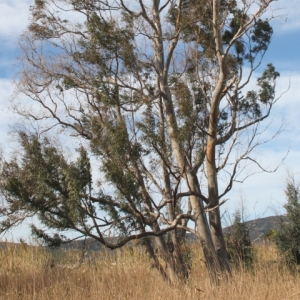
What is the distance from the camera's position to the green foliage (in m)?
12.2

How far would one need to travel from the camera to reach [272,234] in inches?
532

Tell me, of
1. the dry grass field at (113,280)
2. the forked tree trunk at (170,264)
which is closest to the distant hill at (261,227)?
the dry grass field at (113,280)

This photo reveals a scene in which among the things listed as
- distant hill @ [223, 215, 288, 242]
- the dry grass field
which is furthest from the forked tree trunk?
distant hill @ [223, 215, 288, 242]

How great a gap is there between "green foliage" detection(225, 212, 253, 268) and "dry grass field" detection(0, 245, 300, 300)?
36 centimetres

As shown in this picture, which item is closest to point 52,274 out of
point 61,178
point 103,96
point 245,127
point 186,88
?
point 61,178

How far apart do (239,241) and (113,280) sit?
184 inches

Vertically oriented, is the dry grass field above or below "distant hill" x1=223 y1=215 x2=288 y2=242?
below

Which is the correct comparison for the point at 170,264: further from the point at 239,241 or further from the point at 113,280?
the point at 239,241

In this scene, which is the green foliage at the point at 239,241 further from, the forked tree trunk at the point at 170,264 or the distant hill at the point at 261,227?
the forked tree trunk at the point at 170,264

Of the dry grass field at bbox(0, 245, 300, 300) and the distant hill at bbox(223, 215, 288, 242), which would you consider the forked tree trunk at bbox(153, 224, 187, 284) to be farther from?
the distant hill at bbox(223, 215, 288, 242)

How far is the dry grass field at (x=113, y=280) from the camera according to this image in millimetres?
7645

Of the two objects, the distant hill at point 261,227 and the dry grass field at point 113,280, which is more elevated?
the distant hill at point 261,227

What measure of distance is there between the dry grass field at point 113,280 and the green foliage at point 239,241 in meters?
0.36

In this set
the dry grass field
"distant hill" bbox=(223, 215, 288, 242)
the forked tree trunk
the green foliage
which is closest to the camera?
the dry grass field
